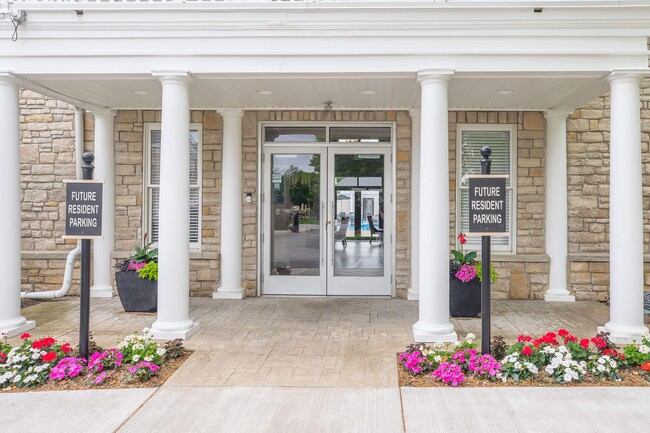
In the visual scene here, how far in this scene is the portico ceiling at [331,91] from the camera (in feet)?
18.5

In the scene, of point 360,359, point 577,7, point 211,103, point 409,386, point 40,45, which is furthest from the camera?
point 211,103

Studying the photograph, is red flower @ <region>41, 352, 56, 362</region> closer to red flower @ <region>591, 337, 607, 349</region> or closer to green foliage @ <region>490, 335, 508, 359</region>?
green foliage @ <region>490, 335, 508, 359</region>

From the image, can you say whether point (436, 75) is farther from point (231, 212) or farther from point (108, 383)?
point (108, 383)

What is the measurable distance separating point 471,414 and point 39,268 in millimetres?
6935

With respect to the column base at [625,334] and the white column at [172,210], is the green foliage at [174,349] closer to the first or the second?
the white column at [172,210]

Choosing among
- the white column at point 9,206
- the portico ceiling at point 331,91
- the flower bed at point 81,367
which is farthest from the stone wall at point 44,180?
the flower bed at point 81,367

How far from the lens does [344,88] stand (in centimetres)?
618

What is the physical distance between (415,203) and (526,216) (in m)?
1.70

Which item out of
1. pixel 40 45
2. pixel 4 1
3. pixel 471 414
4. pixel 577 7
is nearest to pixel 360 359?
pixel 471 414

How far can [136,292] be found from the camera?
666 cm

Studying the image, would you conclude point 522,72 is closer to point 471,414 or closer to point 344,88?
point 344,88

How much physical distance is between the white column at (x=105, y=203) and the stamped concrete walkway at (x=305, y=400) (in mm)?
2039

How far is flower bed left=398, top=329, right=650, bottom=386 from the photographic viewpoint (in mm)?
4070

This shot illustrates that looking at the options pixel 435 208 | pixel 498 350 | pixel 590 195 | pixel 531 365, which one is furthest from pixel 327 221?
pixel 531 365
